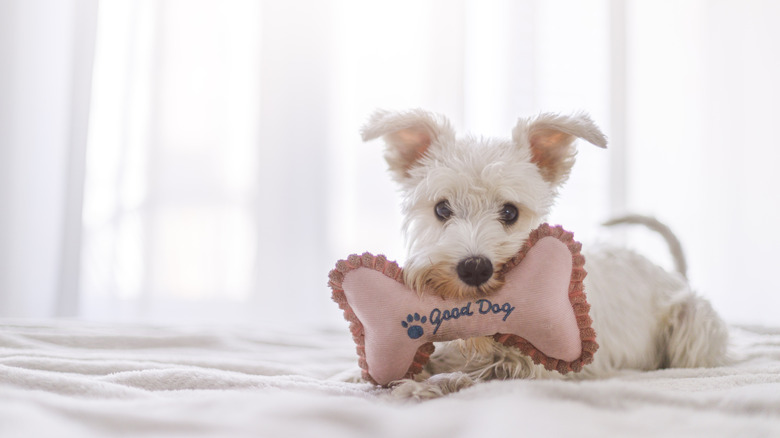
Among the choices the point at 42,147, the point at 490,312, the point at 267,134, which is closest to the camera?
the point at 490,312

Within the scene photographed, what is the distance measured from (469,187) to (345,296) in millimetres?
477

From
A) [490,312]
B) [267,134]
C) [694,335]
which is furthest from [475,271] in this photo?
[267,134]

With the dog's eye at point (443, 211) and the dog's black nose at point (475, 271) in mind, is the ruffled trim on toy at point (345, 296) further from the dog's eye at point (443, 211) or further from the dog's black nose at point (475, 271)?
the dog's eye at point (443, 211)

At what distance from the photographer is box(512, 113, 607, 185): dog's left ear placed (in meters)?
1.65

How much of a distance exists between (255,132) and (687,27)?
328 cm

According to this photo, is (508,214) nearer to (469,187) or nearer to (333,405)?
(469,187)

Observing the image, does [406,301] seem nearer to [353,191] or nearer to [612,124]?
[353,191]

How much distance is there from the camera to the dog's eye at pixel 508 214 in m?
1.60

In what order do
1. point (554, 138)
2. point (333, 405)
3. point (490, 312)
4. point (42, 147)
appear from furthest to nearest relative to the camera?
point (42, 147) → point (554, 138) → point (490, 312) → point (333, 405)

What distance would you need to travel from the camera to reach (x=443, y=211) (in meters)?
1.63

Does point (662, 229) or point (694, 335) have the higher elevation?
point (662, 229)

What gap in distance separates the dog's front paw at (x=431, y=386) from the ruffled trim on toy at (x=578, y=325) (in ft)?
0.43

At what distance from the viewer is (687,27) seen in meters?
4.33

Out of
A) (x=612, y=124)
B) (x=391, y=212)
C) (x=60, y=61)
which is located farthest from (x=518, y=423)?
(x=612, y=124)
